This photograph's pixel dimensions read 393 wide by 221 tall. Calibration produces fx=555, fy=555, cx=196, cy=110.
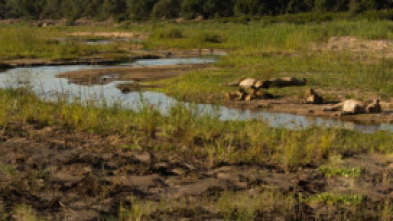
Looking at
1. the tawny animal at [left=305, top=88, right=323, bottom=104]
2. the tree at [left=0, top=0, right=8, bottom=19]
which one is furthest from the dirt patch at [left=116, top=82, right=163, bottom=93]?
the tree at [left=0, top=0, right=8, bottom=19]

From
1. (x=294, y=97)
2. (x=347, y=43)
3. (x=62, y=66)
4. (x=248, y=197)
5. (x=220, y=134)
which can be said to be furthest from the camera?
(x=347, y=43)

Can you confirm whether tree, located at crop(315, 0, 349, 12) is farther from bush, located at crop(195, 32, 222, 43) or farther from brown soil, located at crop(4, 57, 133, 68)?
brown soil, located at crop(4, 57, 133, 68)

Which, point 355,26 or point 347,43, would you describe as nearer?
point 347,43

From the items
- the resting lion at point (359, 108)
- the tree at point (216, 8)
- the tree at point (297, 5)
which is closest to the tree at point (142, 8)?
the tree at point (216, 8)

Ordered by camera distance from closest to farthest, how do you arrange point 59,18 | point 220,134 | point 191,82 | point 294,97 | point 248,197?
point 248,197 → point 220,134 → point 294,97 → point 191,82 → point 59,18

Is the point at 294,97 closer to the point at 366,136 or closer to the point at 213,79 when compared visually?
the point at 213,79

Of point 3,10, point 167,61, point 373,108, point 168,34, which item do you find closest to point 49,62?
point 167,61

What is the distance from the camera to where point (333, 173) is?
599cm

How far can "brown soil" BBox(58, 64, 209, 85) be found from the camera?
53.6 ft

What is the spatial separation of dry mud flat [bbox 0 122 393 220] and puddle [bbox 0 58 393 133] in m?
1.68

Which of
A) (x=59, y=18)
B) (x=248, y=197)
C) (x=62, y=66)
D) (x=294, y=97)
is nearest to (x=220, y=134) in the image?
(x=248, y=197)

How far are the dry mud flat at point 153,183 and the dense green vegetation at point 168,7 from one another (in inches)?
1712

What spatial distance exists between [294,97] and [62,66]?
10685 mm

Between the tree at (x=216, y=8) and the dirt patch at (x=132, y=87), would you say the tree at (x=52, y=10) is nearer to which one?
the tree at (x=216, y=8)
